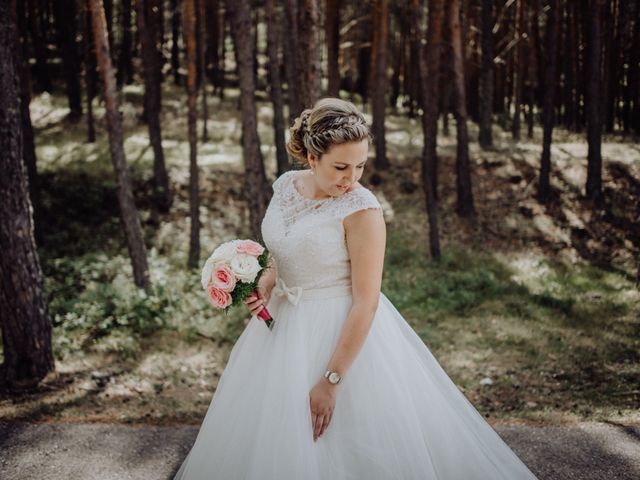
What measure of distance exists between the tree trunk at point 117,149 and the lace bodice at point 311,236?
7330mm

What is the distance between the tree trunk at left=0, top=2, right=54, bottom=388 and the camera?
6.14m

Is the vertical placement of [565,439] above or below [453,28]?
below

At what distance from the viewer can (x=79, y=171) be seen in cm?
1573

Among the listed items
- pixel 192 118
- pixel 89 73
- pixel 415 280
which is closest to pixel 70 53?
pixel 89 73

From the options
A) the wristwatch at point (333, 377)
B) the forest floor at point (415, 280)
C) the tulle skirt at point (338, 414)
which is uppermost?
the wristwatch at point (333, 377)

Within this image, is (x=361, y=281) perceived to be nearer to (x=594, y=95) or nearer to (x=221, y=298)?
(x=221, y=298)

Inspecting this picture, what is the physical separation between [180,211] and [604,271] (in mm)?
10132

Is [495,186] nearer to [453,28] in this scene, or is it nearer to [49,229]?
[453,28]

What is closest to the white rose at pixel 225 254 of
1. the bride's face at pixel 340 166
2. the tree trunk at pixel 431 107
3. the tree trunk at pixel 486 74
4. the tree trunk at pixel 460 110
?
the bride's face at pixel 340 166

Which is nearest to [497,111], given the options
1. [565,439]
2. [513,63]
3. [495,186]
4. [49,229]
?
[513,63]

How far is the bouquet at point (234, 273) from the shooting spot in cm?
298

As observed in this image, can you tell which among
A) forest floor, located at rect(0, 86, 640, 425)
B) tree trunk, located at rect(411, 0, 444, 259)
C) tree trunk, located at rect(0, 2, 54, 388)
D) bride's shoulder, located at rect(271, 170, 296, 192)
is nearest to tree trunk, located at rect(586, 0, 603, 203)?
forest floor, located at rect(0, 86, 640, 425)

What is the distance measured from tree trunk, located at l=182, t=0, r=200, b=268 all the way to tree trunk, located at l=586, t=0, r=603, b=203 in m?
9.22

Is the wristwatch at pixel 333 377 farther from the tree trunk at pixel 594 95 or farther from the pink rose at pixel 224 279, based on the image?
the tree trunk at pixel 594 95
